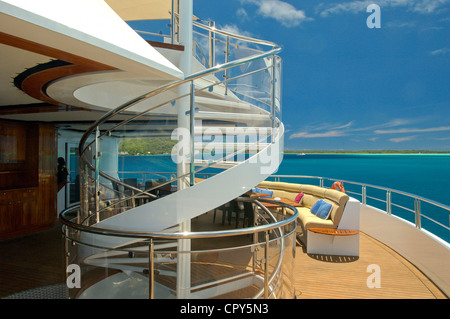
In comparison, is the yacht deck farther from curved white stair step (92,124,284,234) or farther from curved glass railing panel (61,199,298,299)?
curved white stair step (92,124,284,234)

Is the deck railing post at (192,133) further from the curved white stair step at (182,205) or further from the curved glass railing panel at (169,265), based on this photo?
the curved glass railing panel at (169,265)

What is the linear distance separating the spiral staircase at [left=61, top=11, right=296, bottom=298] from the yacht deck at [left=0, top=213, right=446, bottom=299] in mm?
794

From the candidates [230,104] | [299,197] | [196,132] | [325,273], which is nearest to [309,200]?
[299,197]

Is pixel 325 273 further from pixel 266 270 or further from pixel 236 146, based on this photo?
pixel 236 146

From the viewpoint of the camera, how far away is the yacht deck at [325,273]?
318 cm

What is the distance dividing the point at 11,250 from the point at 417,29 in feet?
436

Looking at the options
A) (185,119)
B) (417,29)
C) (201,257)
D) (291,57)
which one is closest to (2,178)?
(185,119)

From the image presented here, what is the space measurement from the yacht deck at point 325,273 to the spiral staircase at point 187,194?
2.60 ft

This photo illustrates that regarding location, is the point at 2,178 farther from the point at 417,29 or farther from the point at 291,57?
the point at 417,29

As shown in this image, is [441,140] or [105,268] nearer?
[105,268]

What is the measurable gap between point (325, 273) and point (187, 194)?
217cm

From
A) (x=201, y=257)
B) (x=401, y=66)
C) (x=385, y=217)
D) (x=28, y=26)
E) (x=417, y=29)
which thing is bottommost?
(x=385, y=217)

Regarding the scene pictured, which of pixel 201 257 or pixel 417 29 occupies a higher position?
pixel 417 29
